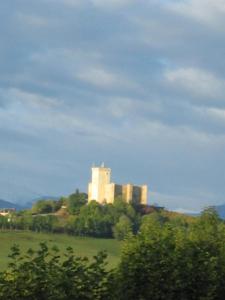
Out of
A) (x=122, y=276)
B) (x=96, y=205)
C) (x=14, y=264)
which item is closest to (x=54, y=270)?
(x=14, y=264)

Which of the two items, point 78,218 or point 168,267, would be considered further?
point 78,218

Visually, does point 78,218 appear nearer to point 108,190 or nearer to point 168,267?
point 108,190

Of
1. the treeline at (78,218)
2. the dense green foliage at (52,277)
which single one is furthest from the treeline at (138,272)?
the treeline at (78,218)

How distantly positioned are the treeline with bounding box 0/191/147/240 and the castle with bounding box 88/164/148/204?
13.9ft

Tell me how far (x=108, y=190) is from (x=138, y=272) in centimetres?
17810

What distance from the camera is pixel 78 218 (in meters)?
156

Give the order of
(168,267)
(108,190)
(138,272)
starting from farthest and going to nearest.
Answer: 1. (108,190)
2. (168,267)
3. (138,272)

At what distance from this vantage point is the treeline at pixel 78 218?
14912 centimetres

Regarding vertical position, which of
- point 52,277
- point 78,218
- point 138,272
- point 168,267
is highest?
point 78,218

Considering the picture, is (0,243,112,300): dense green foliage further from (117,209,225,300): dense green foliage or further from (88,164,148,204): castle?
(88,164,148,204): castle

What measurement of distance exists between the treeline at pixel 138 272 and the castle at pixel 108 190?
169971mm

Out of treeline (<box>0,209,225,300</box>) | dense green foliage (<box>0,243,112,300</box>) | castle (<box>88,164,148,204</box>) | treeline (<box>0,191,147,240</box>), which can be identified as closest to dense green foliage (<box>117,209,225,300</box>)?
treeline (<box>0,209,225,300</box>)

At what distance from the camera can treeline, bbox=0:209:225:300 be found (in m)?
13.5

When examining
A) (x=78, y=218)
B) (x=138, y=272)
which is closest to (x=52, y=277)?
(x=138, y=272)
